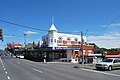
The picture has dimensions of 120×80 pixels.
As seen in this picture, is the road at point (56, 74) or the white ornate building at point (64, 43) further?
the white ornate building at point (64, 43)

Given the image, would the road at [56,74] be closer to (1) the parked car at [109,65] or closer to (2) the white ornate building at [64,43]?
(1) the parked car at [109,65]

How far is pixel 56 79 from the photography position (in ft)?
58.0

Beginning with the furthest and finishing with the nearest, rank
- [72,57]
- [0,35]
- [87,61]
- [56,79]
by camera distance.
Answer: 1. [72,57]
2. [87,61]
3. [0,35]
4. [56,79]

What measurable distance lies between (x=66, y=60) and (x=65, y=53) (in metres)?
3.30

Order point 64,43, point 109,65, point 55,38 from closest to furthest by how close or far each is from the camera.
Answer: point 109,65 < point 55,38 < point 64,43

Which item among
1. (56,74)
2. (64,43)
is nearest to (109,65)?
(56,74)

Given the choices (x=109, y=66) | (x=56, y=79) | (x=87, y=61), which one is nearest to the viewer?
(x=56, y=79)

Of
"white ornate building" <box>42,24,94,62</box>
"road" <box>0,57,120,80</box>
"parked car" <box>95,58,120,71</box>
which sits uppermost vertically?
"white ornate building" <box>42,24,94,62</box>

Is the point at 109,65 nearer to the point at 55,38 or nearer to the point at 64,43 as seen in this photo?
the point at 55,38

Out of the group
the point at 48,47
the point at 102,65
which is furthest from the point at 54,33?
the point at 102,65

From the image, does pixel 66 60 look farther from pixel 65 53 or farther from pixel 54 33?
pixel 54 33

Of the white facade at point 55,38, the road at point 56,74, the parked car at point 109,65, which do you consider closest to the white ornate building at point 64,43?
the white facade at point 55,38

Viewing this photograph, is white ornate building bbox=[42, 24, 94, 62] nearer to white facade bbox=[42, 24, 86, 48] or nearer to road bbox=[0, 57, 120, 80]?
white facade bbox=[42, 24, 86, 48]

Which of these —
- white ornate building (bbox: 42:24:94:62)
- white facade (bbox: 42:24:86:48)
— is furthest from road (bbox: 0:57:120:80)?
white facade (bbox: 42:24:86:48)
